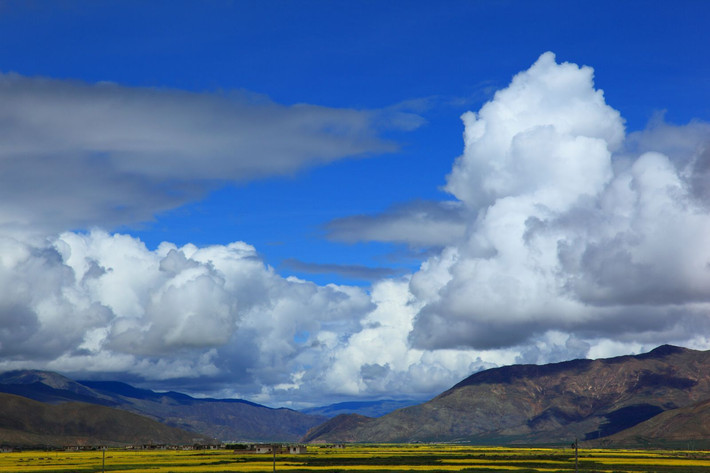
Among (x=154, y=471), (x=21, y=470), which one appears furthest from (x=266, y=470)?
(x=21, y=470)

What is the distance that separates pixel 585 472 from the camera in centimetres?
18275

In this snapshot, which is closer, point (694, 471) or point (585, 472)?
point (585, 472)

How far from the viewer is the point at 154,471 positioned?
622 ft

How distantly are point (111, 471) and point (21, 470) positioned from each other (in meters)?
22.3

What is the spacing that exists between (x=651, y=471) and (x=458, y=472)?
45680 millimetres

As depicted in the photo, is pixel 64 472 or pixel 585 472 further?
pixel 64 472

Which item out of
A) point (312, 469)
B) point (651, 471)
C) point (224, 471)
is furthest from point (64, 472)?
point (651, 471)

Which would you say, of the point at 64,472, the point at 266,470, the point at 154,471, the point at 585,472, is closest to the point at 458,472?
the point at 585,472

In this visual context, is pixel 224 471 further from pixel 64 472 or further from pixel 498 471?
pixel 498 471

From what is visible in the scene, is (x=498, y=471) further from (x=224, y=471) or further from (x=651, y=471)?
(x=224, y=471)

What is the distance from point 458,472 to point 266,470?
4377 cm

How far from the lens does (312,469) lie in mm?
198125

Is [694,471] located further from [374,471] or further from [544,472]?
[374,471]

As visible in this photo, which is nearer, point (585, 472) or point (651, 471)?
point (585, 472)
